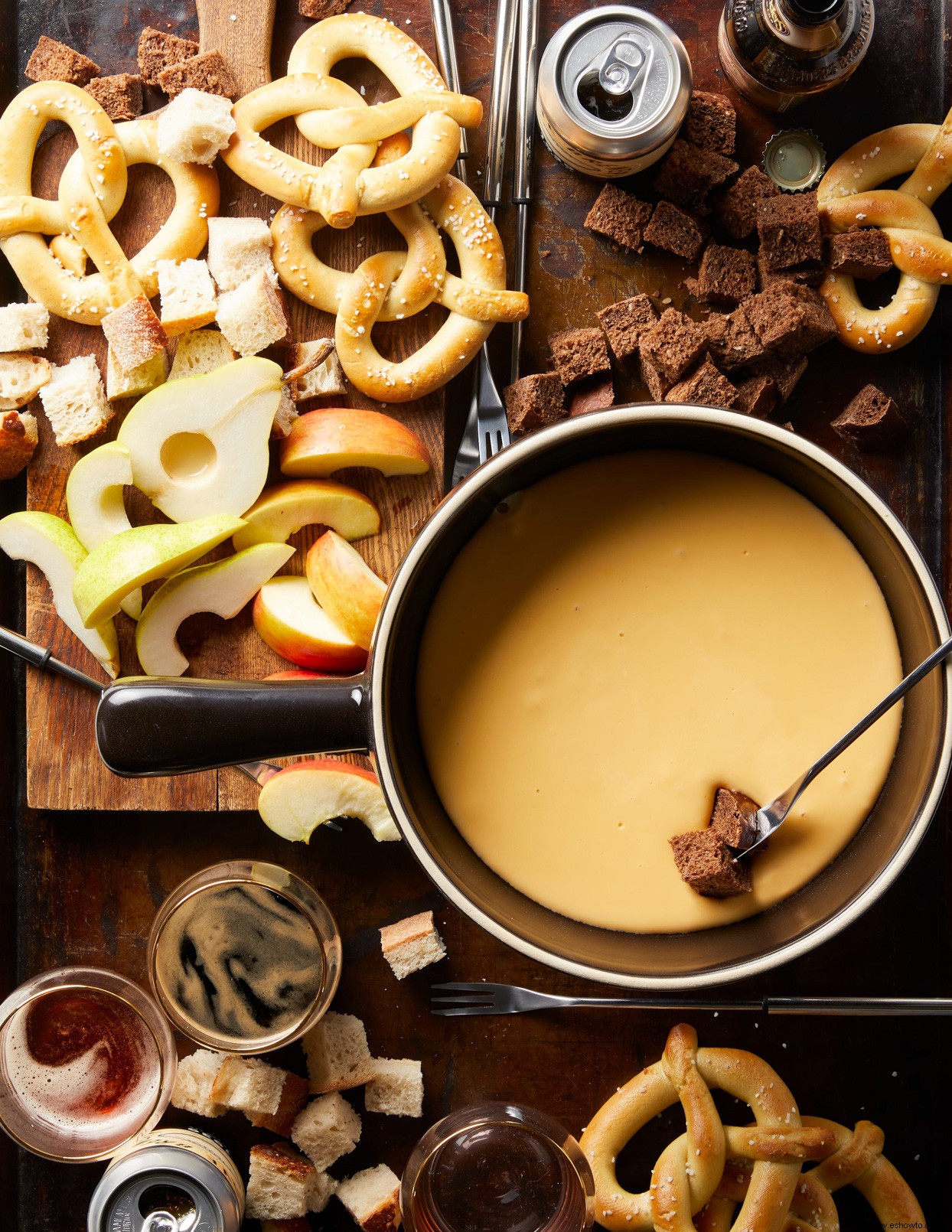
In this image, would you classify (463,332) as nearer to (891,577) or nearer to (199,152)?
(199,152)

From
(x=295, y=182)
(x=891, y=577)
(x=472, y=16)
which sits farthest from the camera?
(x=472, y=16)

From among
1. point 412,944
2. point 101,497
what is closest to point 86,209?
point 101,497

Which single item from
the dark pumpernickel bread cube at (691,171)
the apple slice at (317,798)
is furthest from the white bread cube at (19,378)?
the dark pumpernickel bread cube at (691,171)

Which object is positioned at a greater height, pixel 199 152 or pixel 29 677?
pixel 199 152

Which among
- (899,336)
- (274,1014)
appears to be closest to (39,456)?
(274,1014)

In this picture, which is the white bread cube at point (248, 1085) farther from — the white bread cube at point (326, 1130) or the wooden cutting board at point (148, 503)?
the wooden cutting board at point (148, 503)

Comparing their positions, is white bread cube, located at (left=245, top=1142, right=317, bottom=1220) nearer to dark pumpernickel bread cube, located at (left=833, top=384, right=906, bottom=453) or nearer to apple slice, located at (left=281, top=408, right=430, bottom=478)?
apple slice, located at (left=281, top=408, right=430, bottom=478)

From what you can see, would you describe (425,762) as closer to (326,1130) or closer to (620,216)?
(326,1130)
